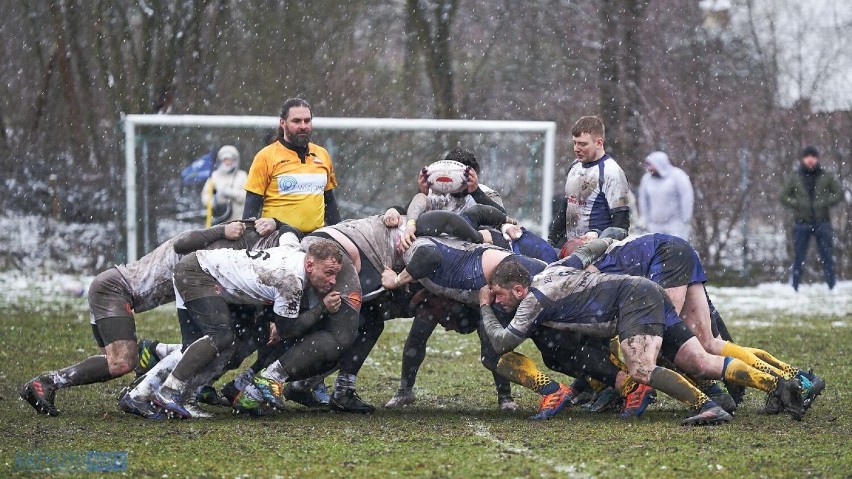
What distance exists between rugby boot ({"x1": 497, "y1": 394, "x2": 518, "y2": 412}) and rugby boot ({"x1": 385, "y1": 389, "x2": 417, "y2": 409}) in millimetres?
590

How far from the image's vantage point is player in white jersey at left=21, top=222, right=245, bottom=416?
292 inches

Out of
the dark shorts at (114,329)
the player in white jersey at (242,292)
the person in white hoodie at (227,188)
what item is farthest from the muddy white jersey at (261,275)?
the person in white hoodie at (227,188)

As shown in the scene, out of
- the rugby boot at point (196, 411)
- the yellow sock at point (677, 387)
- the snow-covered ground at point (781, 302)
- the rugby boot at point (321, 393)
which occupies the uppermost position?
the yellow sock at point (677, 387)

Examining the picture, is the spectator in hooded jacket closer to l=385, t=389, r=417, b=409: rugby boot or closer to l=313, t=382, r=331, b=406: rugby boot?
l=385, t=389, r=417, b=409: rugby boot

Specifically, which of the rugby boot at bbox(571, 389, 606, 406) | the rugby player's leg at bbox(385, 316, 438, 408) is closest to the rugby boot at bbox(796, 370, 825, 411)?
the rugby boot at bbox(571, 389, 606, 406)

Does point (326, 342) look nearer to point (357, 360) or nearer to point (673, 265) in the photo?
point (357, 360)

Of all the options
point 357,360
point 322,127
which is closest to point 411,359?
Answer: point 357,360

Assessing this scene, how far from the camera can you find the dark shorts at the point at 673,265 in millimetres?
7531

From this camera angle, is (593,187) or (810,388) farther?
(593,187)

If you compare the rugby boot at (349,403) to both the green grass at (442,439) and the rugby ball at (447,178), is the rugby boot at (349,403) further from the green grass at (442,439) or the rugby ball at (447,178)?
the rugby ball at (447,178)

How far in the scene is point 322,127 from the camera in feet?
53.8

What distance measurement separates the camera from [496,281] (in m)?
7.06

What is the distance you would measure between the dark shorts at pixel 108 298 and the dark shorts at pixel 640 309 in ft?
9.96

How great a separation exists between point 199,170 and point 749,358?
440 inches
